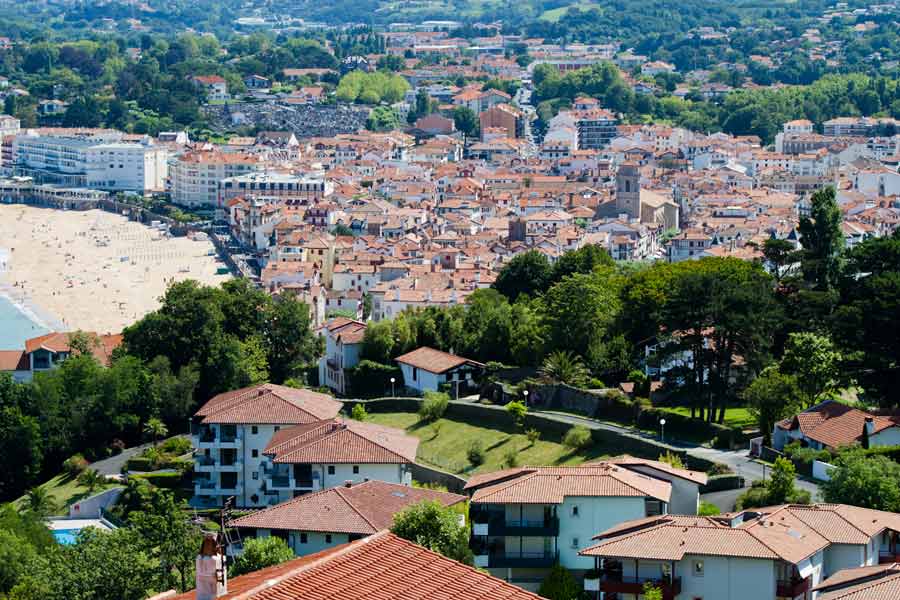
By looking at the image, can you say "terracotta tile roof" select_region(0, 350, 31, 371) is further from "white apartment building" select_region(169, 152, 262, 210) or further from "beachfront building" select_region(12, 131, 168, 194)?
"beachfront building" select_region(12, 131, 168, 194)

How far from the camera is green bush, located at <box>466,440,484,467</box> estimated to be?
3480 cm

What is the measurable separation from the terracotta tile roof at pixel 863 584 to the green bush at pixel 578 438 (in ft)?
40.3

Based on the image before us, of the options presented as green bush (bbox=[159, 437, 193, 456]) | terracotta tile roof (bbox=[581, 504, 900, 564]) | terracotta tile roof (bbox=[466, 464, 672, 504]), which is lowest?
green bush (bbox=[159, 437, 193, 456])

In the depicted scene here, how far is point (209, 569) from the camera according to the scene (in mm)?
11758

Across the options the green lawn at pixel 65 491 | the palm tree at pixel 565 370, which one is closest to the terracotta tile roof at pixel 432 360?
the palm tree at pixel 565 370

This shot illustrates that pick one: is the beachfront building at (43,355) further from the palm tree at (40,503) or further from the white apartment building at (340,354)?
the palm tree at (40,503)

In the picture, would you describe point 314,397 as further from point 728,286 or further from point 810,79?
point 810,79

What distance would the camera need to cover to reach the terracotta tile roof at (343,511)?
1021 inches

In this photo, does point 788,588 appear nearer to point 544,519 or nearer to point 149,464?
point 544,519

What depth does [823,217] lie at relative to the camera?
42969mm

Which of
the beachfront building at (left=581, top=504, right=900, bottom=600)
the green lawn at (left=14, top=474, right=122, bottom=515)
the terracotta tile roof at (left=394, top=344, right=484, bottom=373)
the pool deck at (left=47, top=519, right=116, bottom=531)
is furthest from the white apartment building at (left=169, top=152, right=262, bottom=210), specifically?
the beachfront building at (left=581, top=504, right=900, bottom=600)

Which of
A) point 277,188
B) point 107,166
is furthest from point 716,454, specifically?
point 107,166

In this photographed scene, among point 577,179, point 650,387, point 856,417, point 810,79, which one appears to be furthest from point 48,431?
point 810,79

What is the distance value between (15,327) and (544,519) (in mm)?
50979
